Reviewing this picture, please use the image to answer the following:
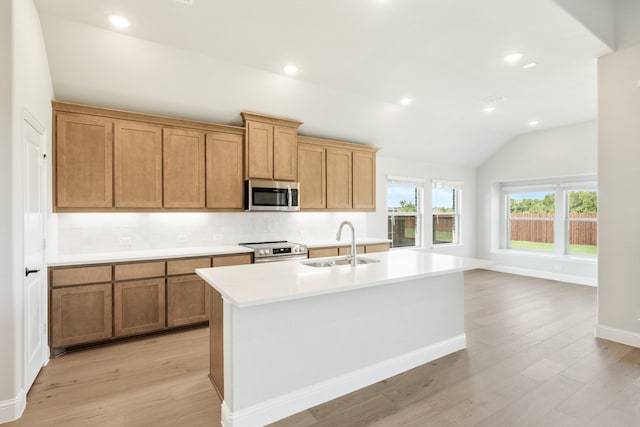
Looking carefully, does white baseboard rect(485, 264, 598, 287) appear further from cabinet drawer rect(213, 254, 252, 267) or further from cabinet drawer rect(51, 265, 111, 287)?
cabinet drawer rect(51, 265, 111, 287)

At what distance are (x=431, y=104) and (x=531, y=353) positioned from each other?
3629 mm

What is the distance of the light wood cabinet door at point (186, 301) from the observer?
366cm

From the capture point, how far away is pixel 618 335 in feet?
11.3

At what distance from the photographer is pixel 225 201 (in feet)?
14.2

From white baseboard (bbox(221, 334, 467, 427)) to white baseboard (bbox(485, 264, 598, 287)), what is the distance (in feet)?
11.3

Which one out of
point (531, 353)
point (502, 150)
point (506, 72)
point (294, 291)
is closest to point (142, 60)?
point (294, 291)

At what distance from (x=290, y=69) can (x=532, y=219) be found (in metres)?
6.63

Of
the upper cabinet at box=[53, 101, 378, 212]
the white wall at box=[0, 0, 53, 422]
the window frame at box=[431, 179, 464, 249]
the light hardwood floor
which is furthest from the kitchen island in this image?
the window frame at box=[431, 179, 464, 249]

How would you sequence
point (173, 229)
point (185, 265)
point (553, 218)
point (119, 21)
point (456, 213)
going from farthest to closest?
point (456, 213)
point (553, 218)
point (173, 229)
point (185, 265)
point (119, 21)

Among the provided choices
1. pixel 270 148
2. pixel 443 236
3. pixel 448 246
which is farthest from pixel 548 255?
pixel 270 148

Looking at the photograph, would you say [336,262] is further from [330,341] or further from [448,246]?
[448,246]

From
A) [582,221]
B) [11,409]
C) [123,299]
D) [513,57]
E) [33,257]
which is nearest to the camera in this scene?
[11,409]

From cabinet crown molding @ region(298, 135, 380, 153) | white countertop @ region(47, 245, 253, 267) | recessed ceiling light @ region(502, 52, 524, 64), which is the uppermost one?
recessed ceiling light @ region(502, 52, 524, 64)

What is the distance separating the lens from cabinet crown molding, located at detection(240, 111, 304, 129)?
4.37m
